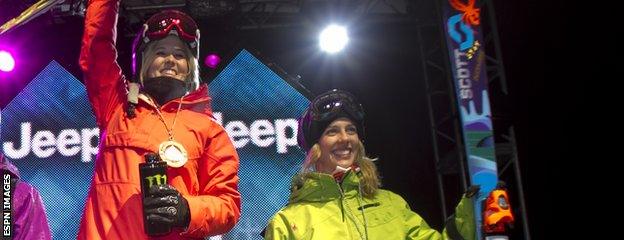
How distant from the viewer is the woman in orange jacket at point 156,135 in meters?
2.56

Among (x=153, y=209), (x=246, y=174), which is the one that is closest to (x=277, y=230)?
(x=153, y=209)

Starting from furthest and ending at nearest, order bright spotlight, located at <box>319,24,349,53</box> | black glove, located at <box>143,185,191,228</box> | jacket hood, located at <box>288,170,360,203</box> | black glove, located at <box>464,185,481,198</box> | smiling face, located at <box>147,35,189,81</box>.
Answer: bright spotlight, located at <box>319,24,349,53</box> < jacket hood, located at <box>288,170,360,203</box> < smiling face, located at <box>147,35,189,81</box> < black glove, located at <box>464,185,481,198</box> < black glove, located at <box>143,185,191,228</box>

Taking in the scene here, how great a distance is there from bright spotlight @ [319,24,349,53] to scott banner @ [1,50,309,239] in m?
1.00

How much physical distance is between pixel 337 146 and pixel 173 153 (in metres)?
0.91

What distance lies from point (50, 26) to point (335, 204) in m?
5.58

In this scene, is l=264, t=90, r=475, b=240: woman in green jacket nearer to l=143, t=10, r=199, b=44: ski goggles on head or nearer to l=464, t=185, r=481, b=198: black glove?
l=464, t=185, r=481, b=198: black glove

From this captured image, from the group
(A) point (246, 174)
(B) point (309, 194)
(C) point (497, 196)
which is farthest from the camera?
(A) point (246, 174)

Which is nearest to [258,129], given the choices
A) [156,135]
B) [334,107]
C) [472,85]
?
[472,85]

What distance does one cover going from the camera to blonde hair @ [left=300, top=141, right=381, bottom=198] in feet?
10.3

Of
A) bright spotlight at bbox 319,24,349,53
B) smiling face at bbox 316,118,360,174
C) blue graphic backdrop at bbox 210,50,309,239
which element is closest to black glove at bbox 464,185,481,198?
smiling face at bbox 316,118,360,174

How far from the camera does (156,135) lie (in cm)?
274

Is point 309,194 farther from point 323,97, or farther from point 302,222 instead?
point 323,97

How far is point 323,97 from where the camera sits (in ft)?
11.1

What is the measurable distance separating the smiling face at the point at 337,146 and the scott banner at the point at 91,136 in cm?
315
